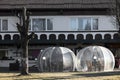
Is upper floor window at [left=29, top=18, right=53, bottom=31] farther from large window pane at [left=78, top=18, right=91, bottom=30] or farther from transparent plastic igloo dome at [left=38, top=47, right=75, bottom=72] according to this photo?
transparent plastic igloo dome at [left=38, top=47, right=75, bottom=72]

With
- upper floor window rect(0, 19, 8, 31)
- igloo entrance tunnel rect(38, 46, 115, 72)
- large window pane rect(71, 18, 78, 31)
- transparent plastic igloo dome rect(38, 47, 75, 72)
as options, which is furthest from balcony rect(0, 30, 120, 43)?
transparent plastic igloo dome rect(38, 47, 75, 72)

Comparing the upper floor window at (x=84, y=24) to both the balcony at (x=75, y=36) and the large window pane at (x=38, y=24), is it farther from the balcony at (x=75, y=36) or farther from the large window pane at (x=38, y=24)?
the large window pane at (x=38, y=24)

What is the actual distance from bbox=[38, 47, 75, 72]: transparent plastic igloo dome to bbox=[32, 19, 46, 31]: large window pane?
9.36 meters

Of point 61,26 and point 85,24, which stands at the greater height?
point 85,24

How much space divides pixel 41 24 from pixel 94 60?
449 inches

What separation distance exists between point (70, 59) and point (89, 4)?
1139 centimetres

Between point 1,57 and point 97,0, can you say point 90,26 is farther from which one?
point 1,57

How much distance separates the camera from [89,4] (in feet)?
159

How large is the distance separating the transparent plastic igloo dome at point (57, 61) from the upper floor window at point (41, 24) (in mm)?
9327

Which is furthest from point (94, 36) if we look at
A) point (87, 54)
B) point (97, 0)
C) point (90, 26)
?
point (87, 54)

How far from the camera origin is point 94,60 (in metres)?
38.9

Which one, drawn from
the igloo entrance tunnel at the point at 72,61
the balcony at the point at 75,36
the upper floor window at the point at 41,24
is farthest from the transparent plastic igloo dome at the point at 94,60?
the upper floor window at the point at 41,24

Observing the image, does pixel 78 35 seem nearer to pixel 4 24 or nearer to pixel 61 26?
pixel 61 26

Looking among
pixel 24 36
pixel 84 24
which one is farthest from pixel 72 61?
pixel 84 24
